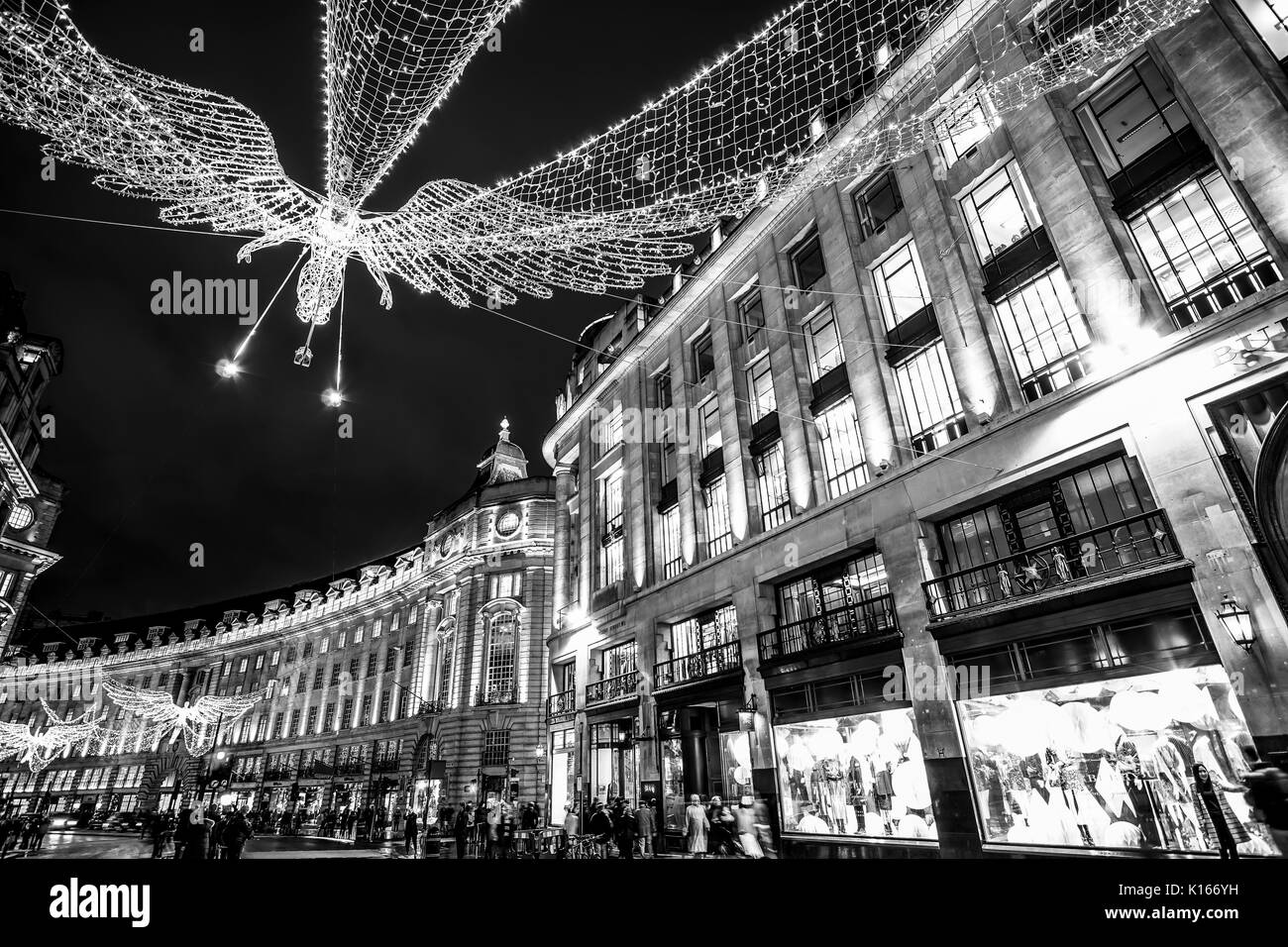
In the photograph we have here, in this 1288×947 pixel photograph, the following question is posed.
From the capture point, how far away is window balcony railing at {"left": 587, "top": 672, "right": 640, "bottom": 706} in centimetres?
2394

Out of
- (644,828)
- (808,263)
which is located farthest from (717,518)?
(644,828)

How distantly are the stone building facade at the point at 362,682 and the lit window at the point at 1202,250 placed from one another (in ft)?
85.5

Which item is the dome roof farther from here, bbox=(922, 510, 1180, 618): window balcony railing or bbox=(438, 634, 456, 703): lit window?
bbox=(922, 510, 1180, 618): window balcony railing

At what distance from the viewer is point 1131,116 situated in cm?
1369

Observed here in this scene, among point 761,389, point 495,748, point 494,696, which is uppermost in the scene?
point 761,389

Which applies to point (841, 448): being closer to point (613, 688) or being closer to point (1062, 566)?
point (1062, 566)

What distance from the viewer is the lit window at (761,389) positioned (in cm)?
2188

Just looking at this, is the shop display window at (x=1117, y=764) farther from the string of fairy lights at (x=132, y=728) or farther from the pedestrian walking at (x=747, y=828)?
the string of fairy lights at (x=132, y=728)

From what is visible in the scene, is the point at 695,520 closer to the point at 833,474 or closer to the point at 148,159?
the point at 833,474

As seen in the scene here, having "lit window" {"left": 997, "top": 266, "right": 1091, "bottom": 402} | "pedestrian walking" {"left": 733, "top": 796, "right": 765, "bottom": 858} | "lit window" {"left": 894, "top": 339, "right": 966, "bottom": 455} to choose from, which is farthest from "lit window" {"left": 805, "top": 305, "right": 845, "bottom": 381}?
"pedestrian walking" {"left": 733, "top": 796, "right": 765, "bottom": 858}

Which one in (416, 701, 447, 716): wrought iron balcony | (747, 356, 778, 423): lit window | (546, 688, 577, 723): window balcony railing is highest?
(747, 356, 778, 423): lit window

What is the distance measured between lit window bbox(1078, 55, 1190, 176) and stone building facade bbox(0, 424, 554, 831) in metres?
27.6

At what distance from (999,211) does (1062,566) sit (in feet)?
30.4
